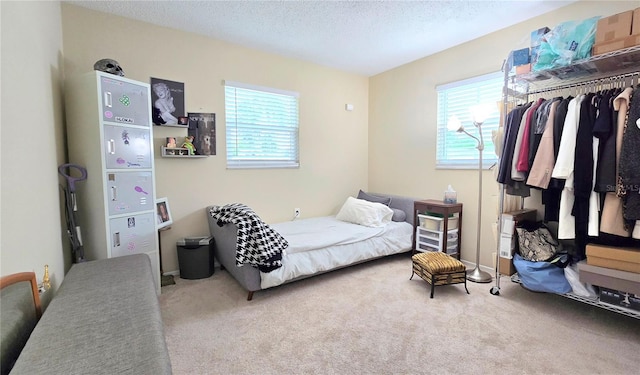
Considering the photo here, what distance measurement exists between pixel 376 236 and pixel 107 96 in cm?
288

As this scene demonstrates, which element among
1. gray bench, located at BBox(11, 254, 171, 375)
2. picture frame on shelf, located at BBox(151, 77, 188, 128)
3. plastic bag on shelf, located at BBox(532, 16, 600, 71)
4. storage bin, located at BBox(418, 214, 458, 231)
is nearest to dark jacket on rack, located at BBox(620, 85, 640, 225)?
plastic bag on shelf, located at BBox(532, 16, 600, 71)

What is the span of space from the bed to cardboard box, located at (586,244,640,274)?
1811 mm

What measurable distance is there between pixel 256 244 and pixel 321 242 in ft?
2.42

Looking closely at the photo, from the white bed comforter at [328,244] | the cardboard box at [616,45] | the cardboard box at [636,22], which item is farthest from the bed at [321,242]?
the cardboard box at [636,22]

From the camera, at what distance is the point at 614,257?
1.91m

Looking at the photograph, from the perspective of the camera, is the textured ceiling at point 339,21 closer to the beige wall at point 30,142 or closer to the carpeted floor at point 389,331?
the beige wall at point 30,142

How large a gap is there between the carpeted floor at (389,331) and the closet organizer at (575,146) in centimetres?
29

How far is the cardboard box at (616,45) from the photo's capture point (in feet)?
6.07

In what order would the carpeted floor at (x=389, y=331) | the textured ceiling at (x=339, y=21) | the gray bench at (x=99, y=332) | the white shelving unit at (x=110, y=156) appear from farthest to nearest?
the textured ceiling at (x=339, y=21) → the white shelving unit at (x=110, y=156) → the carpeted floor at (x=389, y=331) → the gray bench at (x=99, y=332)

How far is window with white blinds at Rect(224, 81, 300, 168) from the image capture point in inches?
137

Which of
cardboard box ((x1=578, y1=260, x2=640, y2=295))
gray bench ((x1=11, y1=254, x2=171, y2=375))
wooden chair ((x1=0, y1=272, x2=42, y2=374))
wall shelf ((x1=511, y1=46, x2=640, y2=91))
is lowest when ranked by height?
cardboard box ((x1=578, y1=260, x2=640, y2=295))

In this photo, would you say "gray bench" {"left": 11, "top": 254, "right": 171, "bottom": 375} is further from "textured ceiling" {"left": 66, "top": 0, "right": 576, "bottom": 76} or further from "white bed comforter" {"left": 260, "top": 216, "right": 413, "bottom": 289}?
"textured ceiling" {"left": 66, "top": 0, "right": 576, "bottom": 76}

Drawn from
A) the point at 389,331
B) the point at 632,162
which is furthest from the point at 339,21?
the point at 389,331

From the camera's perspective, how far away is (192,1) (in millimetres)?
2518
